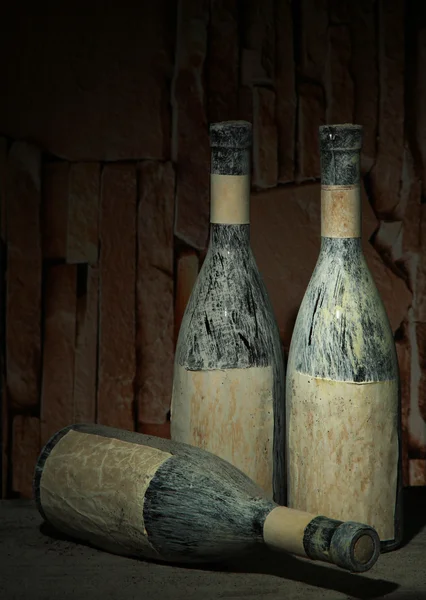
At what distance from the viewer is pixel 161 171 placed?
1.31 meters

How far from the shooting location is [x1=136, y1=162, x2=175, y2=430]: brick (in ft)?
4.31

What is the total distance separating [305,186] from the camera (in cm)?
132

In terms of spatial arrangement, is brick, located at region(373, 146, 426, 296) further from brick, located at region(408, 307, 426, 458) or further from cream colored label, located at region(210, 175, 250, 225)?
cream colored label, located at region(210, 175, 250, 225)

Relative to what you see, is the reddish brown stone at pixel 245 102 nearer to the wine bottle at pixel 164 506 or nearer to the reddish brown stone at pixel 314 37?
the reddish brown stone at pixel 314 37

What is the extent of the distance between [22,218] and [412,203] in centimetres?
45

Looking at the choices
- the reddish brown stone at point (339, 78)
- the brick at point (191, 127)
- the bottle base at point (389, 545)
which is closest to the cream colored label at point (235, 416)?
the bottle base at point (389, 545)

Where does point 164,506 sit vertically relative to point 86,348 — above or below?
below

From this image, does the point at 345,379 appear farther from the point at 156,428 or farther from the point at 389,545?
the point at 156,428

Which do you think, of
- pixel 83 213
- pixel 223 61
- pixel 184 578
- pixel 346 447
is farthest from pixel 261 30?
pixel 184 578

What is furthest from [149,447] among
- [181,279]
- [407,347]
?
[407,347]

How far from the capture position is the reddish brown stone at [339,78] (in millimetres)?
1283

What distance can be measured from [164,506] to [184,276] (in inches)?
14.4

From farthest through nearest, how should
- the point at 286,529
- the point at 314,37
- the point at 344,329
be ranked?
the point at 314,37 → the point at 344,329 → the point at 286,529

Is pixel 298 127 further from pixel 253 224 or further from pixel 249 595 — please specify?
pixel 249 595
